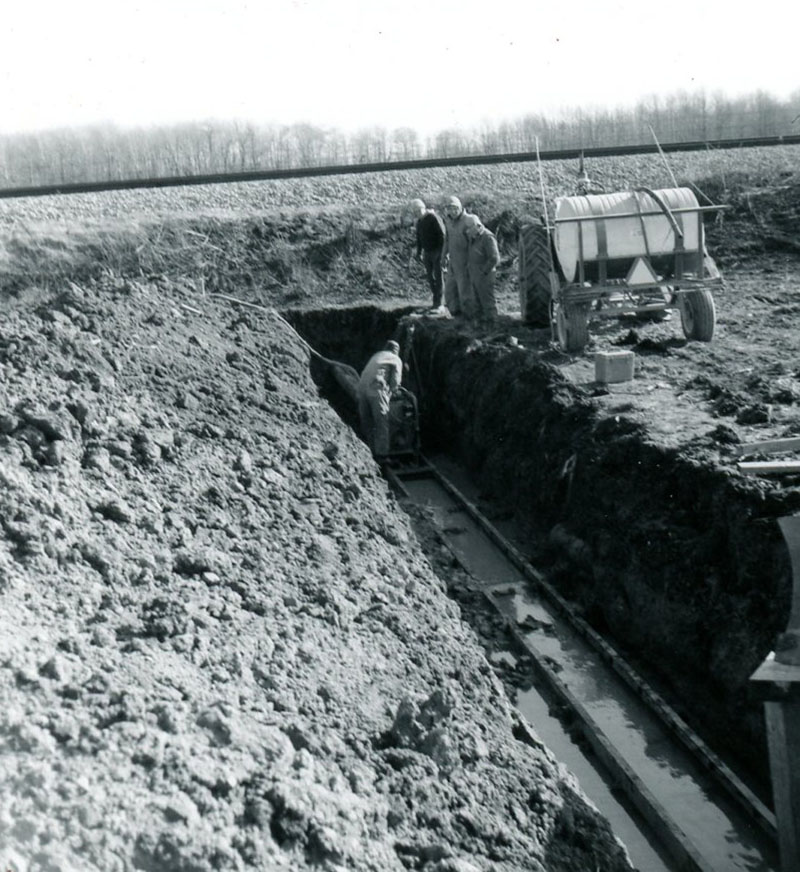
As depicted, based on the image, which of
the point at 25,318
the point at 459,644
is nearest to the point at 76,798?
the point at 459,644

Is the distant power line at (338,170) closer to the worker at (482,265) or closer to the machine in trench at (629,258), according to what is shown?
the worker at (482,265)

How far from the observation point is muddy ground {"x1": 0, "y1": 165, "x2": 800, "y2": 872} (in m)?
3.48

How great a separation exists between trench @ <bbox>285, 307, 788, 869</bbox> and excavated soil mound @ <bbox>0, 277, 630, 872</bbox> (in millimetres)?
1350

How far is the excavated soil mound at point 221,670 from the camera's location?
3.33 meters

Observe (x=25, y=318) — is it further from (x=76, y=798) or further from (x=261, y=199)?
(x=261, y=199)

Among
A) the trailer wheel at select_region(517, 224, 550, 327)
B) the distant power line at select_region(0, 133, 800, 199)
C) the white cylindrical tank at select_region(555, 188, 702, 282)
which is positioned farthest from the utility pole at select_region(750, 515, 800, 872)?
the distant power line at select_region(0, 133, 800, 199)

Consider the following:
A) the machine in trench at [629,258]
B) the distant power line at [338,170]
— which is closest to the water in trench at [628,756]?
the machine in trench at [629,258]

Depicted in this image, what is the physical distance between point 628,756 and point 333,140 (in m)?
23.6

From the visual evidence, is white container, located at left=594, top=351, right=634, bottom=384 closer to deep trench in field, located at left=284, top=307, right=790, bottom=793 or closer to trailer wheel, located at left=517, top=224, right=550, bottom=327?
deep trench in field, located at left=284, top=307, right=790, bottom=793

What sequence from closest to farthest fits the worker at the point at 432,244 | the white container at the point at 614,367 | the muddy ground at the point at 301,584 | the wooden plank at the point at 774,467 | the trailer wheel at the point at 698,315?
1. the muddy ground at the point at 301,584
2. the wooden plank at the point at 774,467
3. the white container at the point at 614,367
4. the trailer wheel at the point at 698,315
5. the worker at the point at 432,244

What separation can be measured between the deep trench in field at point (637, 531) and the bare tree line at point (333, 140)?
525 inches

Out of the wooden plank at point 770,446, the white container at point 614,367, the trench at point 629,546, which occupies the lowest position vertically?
the trench at point 629,546

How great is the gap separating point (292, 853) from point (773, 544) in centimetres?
402

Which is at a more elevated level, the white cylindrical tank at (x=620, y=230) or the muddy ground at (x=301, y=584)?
the white cylindrical tank at (x=620, y=230)
